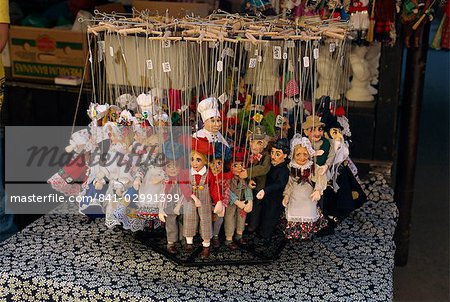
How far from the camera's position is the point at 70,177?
106 inches

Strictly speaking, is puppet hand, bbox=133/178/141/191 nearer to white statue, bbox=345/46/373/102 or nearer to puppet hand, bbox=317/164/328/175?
A: puppet hand, bbox=317/164/328/175

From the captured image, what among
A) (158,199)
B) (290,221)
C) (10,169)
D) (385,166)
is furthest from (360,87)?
(10,169)

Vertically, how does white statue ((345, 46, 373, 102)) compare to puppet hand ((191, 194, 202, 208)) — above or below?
above

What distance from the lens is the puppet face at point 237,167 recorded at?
238 cm

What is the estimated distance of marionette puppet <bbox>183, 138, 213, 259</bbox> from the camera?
2.32 meters

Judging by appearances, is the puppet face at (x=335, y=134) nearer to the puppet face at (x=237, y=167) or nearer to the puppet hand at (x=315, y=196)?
the puppet hand at (x=315, y=196)

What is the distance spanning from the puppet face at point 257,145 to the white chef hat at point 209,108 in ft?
0.61

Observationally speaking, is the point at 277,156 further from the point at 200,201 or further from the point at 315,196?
the point at 200,201

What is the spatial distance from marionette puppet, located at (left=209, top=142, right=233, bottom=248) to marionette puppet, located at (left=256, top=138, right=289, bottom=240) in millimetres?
131

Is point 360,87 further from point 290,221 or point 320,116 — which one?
point 290,221

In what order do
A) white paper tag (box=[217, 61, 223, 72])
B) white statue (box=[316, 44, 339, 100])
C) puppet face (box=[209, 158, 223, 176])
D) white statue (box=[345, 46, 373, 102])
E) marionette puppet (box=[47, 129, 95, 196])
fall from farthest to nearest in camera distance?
1. white statue (box=[345, 46, 373, 102])
2. white statue (box=[316, 44, 339, 100])
3. marionette puppet (box=[47, 129, 95, 196])
4. puppet face (box=[209, 158, 223, 176])
5. white paper tag (box=[217, 61, 223, 72])

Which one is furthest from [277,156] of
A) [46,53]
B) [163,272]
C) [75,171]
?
[46,53]

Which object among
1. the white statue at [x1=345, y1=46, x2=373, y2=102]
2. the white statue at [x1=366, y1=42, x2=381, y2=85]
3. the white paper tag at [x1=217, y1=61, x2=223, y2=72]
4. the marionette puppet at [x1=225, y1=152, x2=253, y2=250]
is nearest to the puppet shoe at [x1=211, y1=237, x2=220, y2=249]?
the marionette puppet at [x1=225, y1=152, x2=253, y2=250]

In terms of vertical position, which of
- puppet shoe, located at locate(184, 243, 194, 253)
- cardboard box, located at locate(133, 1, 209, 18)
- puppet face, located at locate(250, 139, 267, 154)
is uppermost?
cardboard box, located at locate(133, 1, 209, 18)
